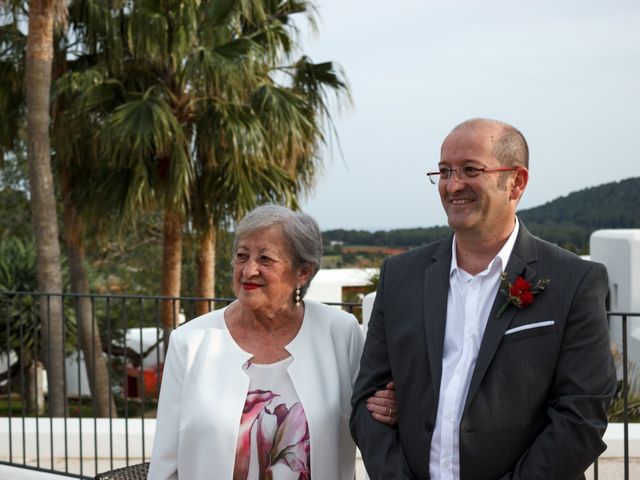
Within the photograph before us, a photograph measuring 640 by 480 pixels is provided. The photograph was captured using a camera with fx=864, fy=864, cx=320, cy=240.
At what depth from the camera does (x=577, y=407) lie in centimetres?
222

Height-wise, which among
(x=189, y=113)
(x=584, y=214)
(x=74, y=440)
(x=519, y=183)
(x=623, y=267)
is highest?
(x=189, y=113)

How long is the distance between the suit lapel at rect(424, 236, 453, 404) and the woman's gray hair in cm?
51

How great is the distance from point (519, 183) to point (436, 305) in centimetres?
41

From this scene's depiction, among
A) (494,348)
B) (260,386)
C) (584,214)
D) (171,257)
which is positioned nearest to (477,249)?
(494,348)

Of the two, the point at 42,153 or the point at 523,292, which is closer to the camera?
the point at 523,292

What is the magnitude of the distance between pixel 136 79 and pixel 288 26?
2.76 meters

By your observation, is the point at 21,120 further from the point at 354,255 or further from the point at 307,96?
the point at 354,255

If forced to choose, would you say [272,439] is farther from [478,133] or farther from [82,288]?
[82,288]

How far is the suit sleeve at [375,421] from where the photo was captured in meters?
2.44

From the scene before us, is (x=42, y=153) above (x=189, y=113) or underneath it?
underneath

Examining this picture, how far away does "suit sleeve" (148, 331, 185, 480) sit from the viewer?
2932 mm

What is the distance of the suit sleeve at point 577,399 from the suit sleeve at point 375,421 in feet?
1.11

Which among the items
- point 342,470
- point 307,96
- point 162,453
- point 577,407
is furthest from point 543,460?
point 307,96

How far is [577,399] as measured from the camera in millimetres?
2219
